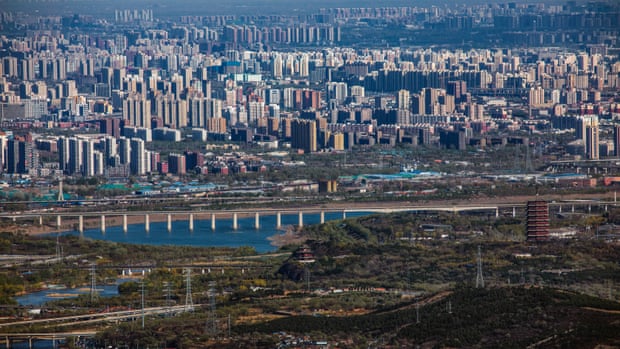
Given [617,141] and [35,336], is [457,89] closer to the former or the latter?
[617,141]

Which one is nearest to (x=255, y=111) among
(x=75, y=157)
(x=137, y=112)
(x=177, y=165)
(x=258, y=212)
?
(x=137, y=112)

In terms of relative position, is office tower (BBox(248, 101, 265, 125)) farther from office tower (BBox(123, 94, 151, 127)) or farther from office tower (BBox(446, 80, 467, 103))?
office tower (BBox(446, 80, 467, 103))

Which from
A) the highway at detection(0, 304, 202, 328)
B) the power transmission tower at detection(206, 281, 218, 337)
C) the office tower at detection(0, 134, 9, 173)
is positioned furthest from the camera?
the office tower at detection(0, 134, 9, 173)

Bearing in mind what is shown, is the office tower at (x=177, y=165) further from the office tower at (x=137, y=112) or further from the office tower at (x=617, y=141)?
the office tower at (x=137, y=112)

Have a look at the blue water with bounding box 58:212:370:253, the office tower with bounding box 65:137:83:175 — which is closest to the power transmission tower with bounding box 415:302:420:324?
the blue water with bounding box 58:212:370:253

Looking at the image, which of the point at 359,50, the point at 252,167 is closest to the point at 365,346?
the point at 252,167

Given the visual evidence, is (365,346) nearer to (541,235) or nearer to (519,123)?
(541,235)

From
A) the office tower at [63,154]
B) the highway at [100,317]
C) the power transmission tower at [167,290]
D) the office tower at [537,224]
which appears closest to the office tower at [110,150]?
the office tower at [63,154]
